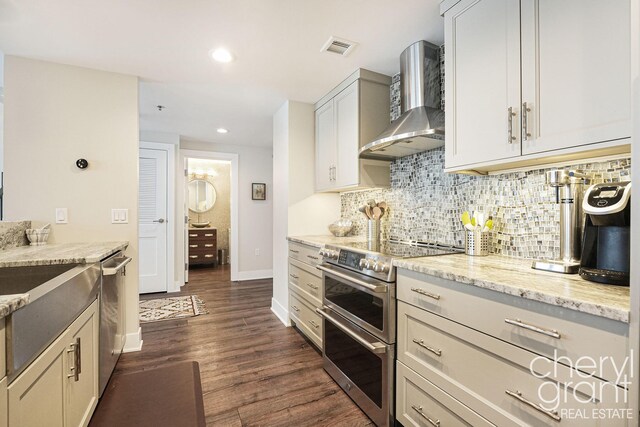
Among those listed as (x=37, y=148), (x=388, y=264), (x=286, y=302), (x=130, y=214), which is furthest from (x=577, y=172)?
(x=37, y=148)

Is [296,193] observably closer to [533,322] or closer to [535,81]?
[535,81]

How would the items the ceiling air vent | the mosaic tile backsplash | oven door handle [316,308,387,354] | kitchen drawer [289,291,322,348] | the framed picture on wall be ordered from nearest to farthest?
the mosaic tile backsplash → oven door handle [316,308,387,354] → the ceiling air vent → kitchen drawer [289,291,322,348] → the framed picture on wall

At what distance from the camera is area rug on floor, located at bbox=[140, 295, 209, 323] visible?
3.27 meters

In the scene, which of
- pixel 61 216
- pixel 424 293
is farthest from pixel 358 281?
pixel 61 216

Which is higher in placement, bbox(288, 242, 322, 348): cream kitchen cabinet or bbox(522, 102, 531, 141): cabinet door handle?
bbox(522, 102, 531, 141): cabinet door handle

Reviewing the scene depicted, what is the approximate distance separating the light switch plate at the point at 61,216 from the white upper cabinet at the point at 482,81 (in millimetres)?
2828

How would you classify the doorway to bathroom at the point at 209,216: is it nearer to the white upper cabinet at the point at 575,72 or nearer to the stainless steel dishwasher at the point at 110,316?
the stainless steel dishwasher at the point at 110,316

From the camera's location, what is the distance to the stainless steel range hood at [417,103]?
1898 millimetres

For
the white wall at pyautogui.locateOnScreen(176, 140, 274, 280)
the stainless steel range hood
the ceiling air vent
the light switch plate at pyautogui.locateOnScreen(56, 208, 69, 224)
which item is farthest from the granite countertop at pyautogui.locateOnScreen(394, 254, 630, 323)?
the white wall at pyautogui.locateOnScreen(176, 140, 274, 280)

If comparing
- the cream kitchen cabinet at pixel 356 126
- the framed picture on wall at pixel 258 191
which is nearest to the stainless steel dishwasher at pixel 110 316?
the cream kitchen cabinet at pixel 356 126

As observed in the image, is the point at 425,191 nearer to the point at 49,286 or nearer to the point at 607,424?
the point at 607,424

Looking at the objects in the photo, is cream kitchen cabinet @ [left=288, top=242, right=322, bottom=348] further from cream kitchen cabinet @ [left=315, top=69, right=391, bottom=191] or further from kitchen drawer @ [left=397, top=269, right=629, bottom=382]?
kitchen drawer @ [left=397, top=269, right=629, bottom=382]

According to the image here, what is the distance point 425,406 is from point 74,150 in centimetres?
298

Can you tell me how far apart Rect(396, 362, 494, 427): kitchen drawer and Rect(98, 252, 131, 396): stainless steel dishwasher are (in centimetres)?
173
